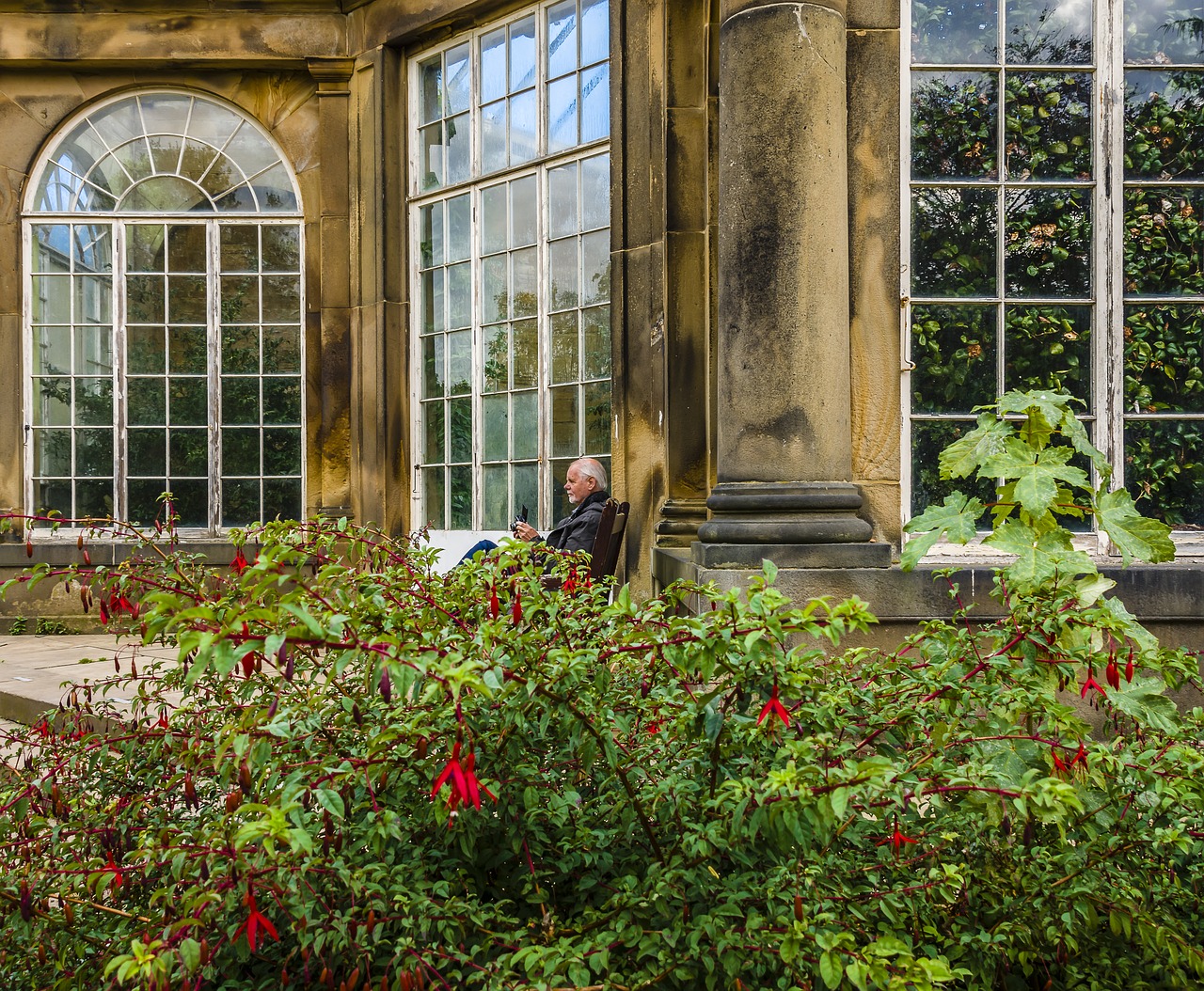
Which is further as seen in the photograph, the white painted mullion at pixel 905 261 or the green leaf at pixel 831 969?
the white painted mullion at pixel 905 261

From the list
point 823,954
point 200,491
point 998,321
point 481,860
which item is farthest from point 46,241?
point 823,954

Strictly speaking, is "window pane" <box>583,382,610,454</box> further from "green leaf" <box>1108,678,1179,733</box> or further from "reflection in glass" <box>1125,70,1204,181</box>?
"green leaf" <box>1108,678,1179,733</box>

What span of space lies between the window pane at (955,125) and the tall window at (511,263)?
2.48 meters

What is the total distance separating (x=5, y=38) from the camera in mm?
8203

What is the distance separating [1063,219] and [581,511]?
8.76ft

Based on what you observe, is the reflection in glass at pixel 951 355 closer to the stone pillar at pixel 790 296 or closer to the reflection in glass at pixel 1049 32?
the stone pillar at pixel 790 296

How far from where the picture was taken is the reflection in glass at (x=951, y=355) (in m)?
4.43

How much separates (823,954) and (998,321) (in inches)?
136

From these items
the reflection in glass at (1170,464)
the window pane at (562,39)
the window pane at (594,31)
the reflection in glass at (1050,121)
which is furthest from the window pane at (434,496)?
the reflection in glass at (1170,464)

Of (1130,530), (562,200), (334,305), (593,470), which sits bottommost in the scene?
(1130,530)

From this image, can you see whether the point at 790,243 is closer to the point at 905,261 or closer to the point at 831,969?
the point at 905,261

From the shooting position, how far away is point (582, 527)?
218 inches

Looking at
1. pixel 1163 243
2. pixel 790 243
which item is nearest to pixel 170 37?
pixel 790 243

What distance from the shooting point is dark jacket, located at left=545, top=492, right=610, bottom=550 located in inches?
215
